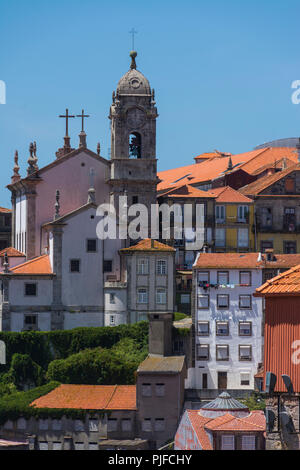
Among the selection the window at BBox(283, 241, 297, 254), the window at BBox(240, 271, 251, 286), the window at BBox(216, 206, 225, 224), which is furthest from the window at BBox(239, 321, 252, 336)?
the window at BBox(283, 241, 297, 254)

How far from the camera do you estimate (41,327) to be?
96.2 metres

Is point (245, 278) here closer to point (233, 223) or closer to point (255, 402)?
point (255, 402)

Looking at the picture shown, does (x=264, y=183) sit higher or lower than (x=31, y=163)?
lower

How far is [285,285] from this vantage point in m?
51.2

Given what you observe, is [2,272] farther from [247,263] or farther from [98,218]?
[247,263]

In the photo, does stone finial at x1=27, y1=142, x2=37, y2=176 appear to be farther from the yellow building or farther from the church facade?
the yellow building

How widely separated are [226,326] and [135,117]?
70.3 feet

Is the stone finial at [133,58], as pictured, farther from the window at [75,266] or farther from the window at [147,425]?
the window at [147,425]

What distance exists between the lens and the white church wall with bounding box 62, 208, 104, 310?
9706 cm

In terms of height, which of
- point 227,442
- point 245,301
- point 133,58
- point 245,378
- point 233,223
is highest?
point 133,58

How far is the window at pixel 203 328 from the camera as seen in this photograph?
302ft

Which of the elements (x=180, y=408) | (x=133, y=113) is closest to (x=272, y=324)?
(x=180, y=408)

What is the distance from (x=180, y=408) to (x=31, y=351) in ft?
41.8

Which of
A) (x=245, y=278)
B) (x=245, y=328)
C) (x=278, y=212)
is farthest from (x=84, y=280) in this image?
(x=278, y=212)
